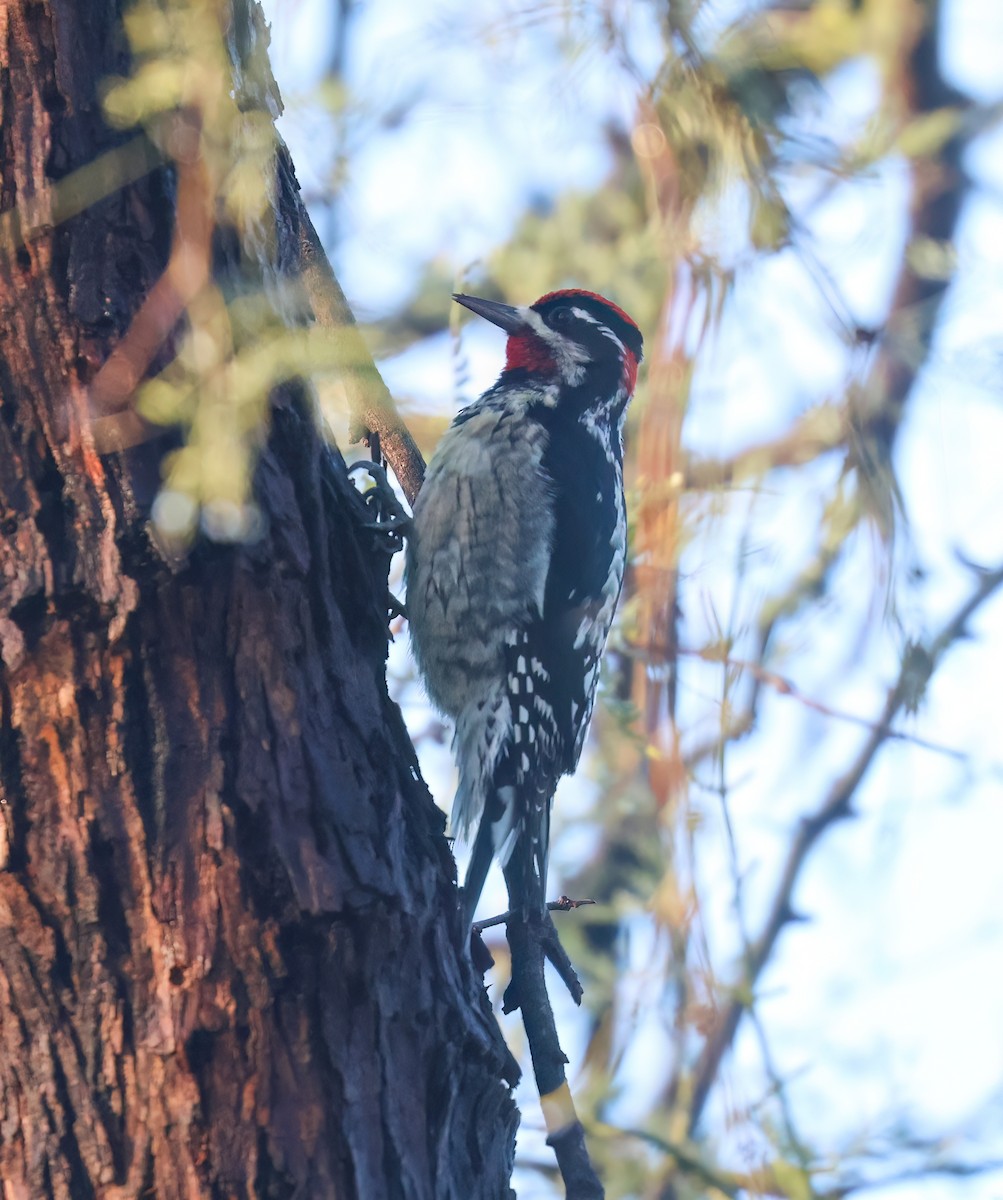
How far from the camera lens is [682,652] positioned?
249cm

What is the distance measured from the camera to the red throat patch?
3.96 metres

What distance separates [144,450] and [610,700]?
2054 millimetres

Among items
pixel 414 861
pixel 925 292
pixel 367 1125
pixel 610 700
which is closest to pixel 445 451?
pixel 610 700

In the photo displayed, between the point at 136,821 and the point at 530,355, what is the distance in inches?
98.7

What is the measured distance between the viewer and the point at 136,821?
1802 mm

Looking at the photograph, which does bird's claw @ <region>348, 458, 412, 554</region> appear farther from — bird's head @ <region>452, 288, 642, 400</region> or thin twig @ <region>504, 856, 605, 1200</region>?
thin twig @ <region>504, 856, 605, 1200</region>

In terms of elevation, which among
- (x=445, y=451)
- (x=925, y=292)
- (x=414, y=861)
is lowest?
(x=414, y=861)

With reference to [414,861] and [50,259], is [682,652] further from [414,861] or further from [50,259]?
[50,259]

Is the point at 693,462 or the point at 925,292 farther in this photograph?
the point at 925,292

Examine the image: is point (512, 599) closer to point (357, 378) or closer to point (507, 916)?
point (507, 916)

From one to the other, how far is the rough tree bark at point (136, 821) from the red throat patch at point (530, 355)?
212 cm

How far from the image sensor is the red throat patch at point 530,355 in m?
3.96

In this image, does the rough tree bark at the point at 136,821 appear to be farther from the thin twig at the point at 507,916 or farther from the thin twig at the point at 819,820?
the thin twig at the point at 819,820

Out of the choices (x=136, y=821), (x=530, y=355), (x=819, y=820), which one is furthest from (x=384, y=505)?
(x=819, y=820)
